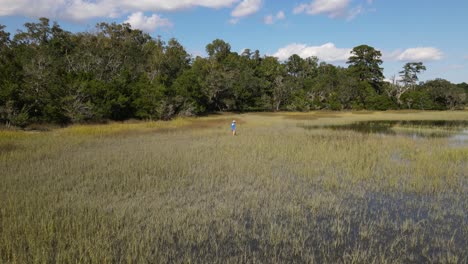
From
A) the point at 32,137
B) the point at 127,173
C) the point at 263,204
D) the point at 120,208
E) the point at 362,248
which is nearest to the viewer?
the point at 362,248

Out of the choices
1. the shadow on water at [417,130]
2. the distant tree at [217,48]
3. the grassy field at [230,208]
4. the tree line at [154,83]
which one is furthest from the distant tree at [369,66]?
the grassy field at [230,208]

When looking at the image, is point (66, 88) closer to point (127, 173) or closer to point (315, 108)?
point (127, 173)

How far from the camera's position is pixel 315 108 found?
203 ft

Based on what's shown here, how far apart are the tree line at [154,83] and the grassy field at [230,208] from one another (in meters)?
13.5

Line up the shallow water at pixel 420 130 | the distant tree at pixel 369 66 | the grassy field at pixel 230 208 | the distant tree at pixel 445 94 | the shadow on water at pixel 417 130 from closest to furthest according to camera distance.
Answer: the grassy field at pixel 230 208 < the shallow water at pixel 420 130 < the shadow on water at pixel 417 130 < the distant tree at pixel 445 94 < the distant tree at pixel 369 66

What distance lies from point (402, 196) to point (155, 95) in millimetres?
29197

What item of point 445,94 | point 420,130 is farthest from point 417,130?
point 445,94

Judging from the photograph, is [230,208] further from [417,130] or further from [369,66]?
[369,66]

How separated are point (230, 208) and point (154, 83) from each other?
30.9 meters

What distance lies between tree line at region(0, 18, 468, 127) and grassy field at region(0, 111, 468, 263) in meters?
13.5

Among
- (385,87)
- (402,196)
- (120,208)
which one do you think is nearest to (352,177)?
(402,196)

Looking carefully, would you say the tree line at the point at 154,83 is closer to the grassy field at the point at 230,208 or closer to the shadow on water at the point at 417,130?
the grassy field at the point at 230,208

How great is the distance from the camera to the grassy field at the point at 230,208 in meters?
5.55

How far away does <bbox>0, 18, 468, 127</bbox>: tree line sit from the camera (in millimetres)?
25984
